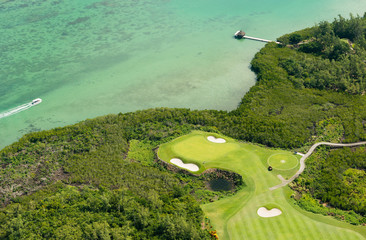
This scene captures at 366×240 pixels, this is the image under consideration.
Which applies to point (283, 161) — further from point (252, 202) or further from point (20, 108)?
point (20, 108)

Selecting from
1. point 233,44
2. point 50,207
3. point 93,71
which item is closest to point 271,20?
point 233,44

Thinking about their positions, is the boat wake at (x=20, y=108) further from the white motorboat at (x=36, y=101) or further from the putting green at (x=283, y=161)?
the putting green at (x=283, y=161)

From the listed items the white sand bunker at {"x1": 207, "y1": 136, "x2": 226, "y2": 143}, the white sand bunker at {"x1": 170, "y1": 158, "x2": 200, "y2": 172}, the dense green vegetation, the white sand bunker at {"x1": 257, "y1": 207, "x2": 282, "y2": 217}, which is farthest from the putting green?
the white sand bunker at {"x1": 170, "y1": 158, "x2": 200, "y2": 172}

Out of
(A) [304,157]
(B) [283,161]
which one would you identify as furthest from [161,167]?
(A) [304,157]

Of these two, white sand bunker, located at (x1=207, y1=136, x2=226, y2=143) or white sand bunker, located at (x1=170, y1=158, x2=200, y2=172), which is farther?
white sand bunker, located at (x1=207, y1=136, x2=226, y2=143)

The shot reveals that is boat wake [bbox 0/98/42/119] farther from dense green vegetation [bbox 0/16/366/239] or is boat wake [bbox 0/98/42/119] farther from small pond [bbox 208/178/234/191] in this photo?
small pond [bbox 208/178/234/191]

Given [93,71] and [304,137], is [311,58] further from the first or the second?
[93,71]
